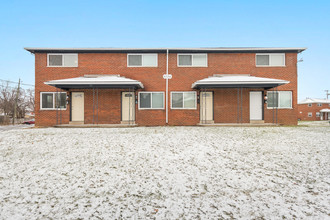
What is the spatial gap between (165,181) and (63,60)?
13.0m

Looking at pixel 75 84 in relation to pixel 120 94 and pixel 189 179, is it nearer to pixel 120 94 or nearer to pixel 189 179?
pixel 120 94

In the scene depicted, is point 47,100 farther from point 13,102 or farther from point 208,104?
point 13,102

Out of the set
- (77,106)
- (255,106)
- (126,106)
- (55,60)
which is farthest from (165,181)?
(55,60)

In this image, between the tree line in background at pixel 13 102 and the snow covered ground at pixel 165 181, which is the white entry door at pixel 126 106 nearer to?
the snow covered ground at pixel 165 181

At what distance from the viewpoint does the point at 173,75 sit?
13.1 meters

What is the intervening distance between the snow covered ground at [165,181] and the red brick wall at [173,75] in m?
6.93

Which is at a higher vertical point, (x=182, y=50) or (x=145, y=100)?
(x=182, y=50)

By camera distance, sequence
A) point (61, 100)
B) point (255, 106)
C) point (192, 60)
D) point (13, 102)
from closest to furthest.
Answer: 1. point (61, 100)
2. point (255, 106)
3. point (192, 60)
4. point (13, 102)

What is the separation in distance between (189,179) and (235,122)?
1036cm

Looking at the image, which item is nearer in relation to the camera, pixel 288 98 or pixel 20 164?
pixel 20 164

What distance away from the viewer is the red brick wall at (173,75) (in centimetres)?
1282

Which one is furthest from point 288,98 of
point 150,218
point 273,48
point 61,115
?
point 61,115

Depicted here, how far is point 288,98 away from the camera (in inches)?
518

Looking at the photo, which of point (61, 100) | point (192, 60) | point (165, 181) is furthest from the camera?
point (192, 60)
